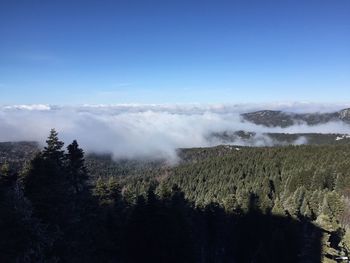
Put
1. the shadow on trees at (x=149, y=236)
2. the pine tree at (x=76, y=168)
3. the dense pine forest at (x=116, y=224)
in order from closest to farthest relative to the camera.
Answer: the dense pine forest at (x=116, y=224) < the shadow on trees at (x=149, y=236) < the pine tree at (x=76, y=168)

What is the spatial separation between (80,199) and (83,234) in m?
3.34

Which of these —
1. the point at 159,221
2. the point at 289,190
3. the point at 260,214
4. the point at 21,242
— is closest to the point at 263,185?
the point at 289,190

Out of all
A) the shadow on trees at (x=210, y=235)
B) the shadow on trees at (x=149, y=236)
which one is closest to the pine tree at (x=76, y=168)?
the shadow on trees at (x=149, y=236)

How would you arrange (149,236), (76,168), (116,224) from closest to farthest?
(76,168) → (149,236) → (116,224)

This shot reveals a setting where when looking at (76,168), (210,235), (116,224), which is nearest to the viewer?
(76,168)

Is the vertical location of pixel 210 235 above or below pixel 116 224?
below

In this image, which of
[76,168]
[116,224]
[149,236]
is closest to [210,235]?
[116,224]

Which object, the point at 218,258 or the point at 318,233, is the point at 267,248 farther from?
the point at 218,258

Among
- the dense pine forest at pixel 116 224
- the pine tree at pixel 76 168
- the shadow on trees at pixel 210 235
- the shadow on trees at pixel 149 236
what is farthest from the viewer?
the shadow on trees at pixel 210 235

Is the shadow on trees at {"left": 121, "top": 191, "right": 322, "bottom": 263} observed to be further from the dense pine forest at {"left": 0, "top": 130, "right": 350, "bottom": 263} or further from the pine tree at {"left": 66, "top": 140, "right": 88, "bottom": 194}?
the pine tree at {"left": 66, "top": 140, "right": 88, "bottom": 194}

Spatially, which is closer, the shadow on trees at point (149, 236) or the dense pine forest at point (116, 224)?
the dense pine forest at point (116, 224)

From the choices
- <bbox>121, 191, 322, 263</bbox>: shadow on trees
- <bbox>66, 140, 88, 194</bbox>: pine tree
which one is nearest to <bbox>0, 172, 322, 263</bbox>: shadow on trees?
<bbox>121, 191, 322, 263</bbox>: shadow on trees

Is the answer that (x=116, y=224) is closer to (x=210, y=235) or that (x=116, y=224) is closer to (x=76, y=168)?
(x=76, y=168)

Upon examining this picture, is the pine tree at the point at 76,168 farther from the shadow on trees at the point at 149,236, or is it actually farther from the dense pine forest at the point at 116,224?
the shadow on trees at the point at 149,236
